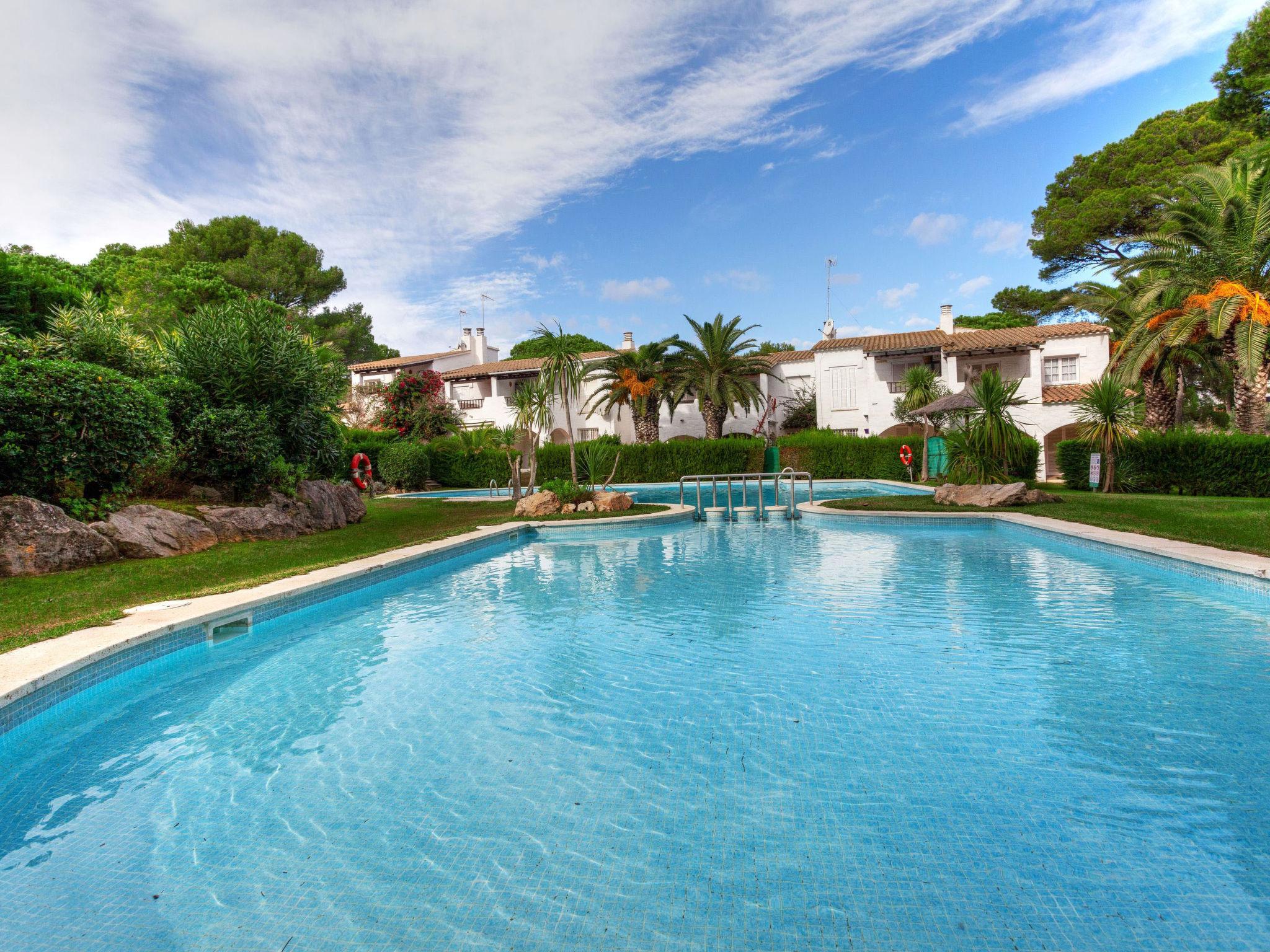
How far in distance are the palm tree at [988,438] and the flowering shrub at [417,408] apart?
74.9 ft

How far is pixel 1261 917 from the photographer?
2.16 metres

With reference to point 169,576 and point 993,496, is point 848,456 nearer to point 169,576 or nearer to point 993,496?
point 993,496

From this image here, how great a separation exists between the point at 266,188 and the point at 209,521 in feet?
60.1

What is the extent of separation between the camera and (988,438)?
15.5 m

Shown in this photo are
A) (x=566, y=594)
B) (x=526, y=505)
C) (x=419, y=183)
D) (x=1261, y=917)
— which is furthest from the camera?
(x=419, y=183)

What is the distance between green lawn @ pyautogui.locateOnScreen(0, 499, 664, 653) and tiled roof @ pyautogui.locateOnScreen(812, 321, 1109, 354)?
23.6 m

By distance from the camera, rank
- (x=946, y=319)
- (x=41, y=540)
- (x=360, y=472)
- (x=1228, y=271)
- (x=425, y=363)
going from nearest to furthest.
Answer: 1. (x=41, y=540)
2. (x=1228, y=271)
3. (x=360, y=472)
4. (x=946, y=319)
5. (x=425, y=363)

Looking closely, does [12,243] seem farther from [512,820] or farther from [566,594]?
[512,820]

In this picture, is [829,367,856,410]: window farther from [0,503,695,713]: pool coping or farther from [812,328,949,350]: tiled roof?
[0,503,695,713]: pool coping

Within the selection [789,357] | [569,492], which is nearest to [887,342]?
[789,357]

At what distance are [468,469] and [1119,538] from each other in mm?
25100

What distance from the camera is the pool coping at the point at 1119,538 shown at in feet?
22.8

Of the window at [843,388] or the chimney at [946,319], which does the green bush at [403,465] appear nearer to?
the window at [843,388]

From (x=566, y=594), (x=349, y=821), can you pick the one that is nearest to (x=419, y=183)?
(x=566, y=594)
